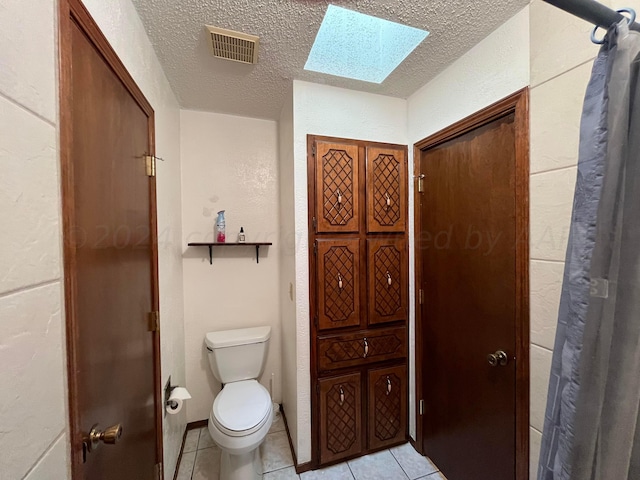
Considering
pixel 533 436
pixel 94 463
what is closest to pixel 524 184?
pixel 533 436

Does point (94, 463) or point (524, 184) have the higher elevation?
point (524, 184)

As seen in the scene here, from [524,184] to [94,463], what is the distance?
5.79 ft

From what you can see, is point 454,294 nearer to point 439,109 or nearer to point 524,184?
point 524,184

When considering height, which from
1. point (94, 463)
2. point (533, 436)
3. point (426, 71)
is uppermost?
point (426, 71)

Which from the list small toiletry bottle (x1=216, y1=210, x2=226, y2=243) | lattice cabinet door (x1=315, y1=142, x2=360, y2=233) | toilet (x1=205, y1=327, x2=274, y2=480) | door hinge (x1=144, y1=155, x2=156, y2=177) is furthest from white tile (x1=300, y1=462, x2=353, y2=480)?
door hinge (x1=144, y1=155, x2=156, y2=177)

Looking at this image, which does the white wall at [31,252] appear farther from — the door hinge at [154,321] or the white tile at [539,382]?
the white tile at [539,382]

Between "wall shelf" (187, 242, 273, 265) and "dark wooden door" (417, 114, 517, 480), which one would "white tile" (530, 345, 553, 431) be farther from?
"wall shelf" (187, 242, 273, 265)

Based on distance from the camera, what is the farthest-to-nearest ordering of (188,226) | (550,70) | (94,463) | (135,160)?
(188,226) → (135,160) → (550,70) → (94,463)

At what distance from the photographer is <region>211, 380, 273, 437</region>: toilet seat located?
1.39 metres

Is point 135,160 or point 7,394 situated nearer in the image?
point 7,394

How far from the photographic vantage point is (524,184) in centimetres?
106

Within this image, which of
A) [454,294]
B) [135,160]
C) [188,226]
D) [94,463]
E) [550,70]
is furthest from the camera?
[188,226]

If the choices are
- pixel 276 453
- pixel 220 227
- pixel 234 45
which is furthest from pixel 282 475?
pixel 234 45

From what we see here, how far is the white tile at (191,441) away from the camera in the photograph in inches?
70.6
